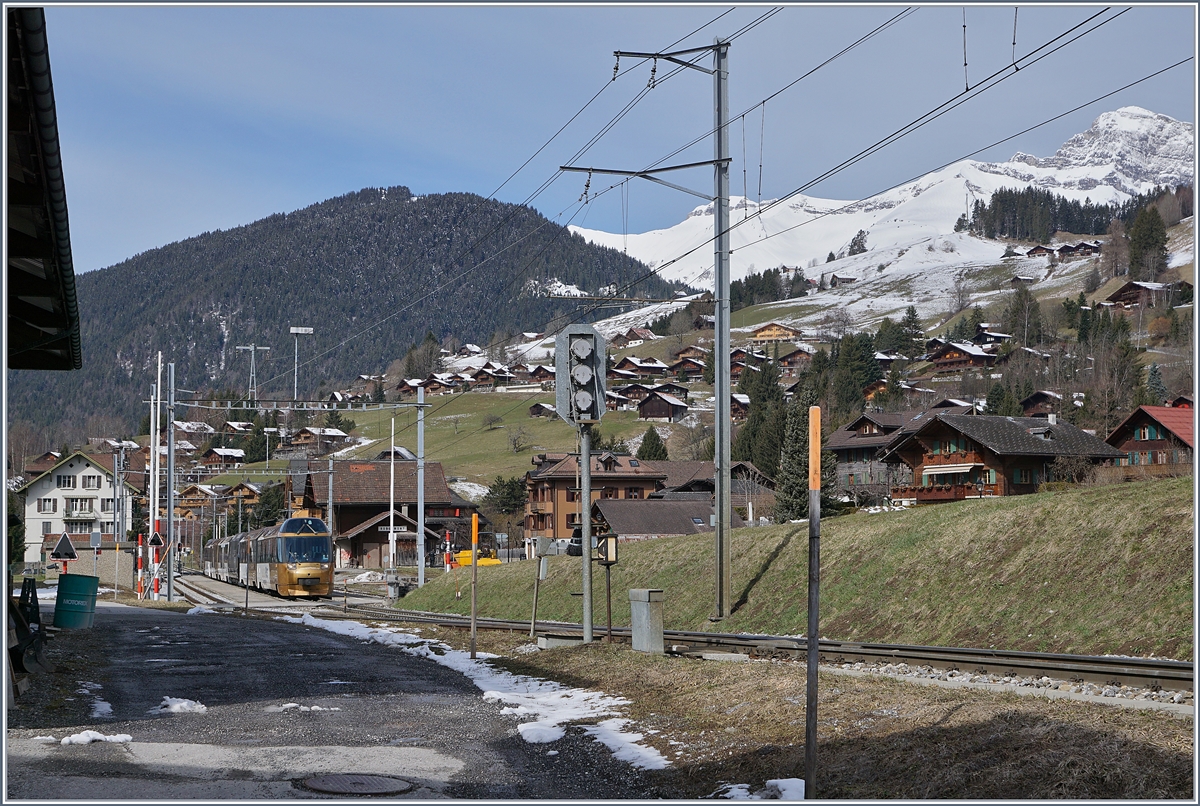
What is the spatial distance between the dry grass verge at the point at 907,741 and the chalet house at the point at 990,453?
51720 mm

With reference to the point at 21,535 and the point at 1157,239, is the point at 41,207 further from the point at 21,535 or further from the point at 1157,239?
the point at 1157,239

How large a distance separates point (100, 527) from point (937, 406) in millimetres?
88684

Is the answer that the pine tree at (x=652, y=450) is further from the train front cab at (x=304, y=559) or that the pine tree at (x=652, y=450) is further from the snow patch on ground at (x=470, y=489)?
the train front cab at (x=304, y=559)

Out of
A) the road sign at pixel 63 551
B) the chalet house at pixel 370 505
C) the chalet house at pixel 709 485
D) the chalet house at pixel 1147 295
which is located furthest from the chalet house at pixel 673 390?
the road sign at pixel 63 551

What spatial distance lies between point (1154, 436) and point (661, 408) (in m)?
93.1

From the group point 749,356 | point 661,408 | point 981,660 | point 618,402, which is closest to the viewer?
→ point 981,660

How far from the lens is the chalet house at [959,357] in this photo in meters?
156

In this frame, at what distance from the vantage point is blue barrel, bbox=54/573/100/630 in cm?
2289

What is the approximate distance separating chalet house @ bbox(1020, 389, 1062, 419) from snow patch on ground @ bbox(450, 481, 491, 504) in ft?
178

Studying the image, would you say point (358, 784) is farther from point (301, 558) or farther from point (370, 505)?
point (370, 505)

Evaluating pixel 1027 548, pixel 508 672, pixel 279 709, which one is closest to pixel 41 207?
pixel 279 709

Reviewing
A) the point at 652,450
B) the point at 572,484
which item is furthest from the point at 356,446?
the point at 572,484

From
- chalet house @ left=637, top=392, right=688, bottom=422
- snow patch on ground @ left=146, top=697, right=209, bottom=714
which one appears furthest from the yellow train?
chalet house @ left=637, top=392, right=688, bottom=422

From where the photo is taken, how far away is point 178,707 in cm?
1232
